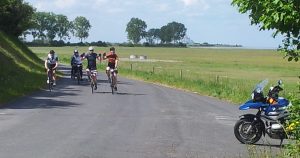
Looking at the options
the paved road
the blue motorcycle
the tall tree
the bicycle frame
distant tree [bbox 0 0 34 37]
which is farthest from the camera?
distant tree [bbox 0 0 34 37]

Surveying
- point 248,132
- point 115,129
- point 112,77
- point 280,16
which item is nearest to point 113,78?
point 112,77

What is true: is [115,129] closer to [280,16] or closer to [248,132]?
[248,132]

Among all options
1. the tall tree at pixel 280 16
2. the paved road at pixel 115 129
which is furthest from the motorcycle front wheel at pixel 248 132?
the tall tree at pixel 280 16

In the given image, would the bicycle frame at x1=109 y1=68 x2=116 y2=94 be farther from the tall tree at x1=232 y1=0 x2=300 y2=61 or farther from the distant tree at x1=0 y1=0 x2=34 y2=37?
the distant tree at x1=0 y1=0 x2=34 y2=37

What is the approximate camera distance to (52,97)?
21250mm

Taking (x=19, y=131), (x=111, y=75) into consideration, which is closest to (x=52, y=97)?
(x=111, y=75)

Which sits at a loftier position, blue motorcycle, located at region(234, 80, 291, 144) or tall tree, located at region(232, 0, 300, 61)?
tall tree, located at region(232, 0, 300, 61)

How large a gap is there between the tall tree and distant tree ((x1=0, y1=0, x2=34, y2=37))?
153 ft

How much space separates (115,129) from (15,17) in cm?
4354

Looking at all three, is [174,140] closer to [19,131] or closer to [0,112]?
[19,131]

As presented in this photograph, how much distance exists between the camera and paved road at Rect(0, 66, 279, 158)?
9.76 m

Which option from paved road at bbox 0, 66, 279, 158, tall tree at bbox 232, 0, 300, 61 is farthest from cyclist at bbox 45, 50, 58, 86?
tall tree at bbox 232, 0, 300, 61

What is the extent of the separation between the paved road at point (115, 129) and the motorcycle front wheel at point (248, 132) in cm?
23

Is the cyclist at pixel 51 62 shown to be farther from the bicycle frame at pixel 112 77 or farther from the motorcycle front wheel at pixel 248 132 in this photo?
the motorcycle front wheel at pixel 248 132
